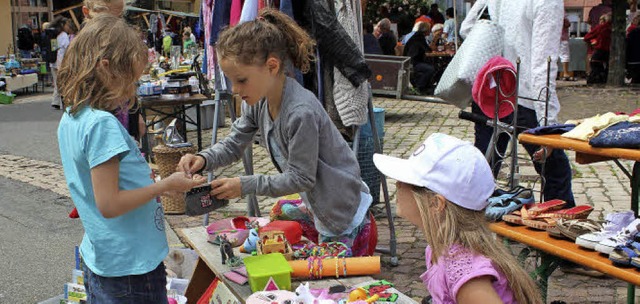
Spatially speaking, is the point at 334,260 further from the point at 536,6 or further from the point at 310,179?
the point at 536,6

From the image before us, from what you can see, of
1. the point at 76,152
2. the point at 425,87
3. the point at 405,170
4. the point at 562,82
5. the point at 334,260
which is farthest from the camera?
the point at 562,82

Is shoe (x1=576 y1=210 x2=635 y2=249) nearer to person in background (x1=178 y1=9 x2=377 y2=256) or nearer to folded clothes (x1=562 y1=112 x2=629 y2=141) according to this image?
folded clothes (x1=562 y1=112 x2=629 y2=141)

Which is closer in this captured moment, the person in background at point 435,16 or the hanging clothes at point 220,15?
the hanging clothes at point 220,15

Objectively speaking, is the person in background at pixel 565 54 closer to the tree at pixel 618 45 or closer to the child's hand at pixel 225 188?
the tree at pixel 618 45

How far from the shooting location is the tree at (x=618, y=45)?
15960 mm

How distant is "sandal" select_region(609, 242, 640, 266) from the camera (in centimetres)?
328

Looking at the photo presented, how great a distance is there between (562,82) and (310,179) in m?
16.1

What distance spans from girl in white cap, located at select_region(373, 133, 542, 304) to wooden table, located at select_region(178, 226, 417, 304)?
2.19ft

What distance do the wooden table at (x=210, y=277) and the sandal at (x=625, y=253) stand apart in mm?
917

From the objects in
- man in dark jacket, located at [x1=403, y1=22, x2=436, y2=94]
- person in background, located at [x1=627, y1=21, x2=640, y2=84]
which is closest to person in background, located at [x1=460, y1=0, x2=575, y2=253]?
man in dark jacket, located at [x1=403, y1=22, x2=436, y2=94]

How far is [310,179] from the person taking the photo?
3543 millimetres

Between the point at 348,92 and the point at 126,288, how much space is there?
2.26 meters

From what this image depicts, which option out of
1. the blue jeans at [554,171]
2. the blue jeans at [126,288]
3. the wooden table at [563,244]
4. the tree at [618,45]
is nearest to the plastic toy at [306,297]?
the blue jeans at [126,288]

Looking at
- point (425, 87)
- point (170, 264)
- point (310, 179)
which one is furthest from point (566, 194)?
point (425, 87)
